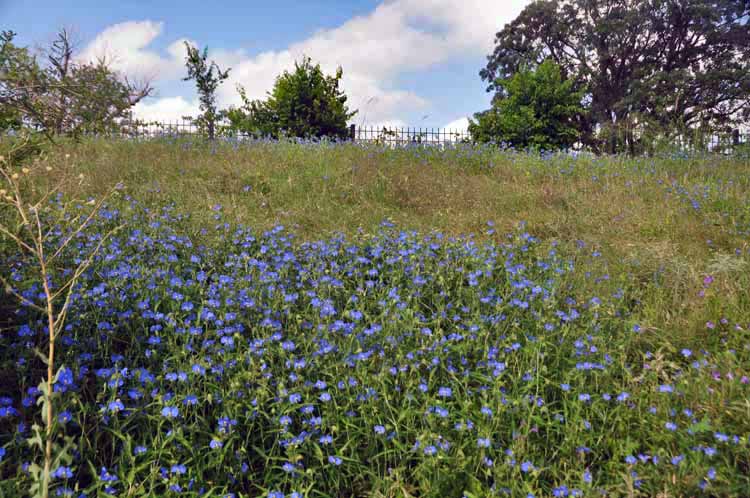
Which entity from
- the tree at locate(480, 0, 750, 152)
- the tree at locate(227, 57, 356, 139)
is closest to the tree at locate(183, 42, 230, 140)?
the tree at locate(227, 57, 356, 139)

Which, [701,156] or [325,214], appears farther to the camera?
[701,156]

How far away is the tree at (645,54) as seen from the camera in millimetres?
19672

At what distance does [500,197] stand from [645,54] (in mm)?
18844

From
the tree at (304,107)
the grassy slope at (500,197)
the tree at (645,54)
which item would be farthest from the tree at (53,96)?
the tree at (645,54)

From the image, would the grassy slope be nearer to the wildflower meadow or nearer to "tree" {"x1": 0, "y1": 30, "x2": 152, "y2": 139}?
the wildflower meadow

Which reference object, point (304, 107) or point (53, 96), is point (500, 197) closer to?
point (53, 96)

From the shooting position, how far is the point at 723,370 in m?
→ 3.02

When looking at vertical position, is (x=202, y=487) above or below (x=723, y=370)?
below

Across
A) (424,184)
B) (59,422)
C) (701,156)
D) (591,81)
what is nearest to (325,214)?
(424,184)

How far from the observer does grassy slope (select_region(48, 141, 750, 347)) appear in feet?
14.2

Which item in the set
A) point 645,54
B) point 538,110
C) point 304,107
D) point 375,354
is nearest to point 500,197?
point 375,354

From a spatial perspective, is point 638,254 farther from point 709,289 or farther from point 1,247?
point 1,247

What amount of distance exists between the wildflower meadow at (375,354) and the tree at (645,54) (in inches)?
608

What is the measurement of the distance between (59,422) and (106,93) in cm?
239
